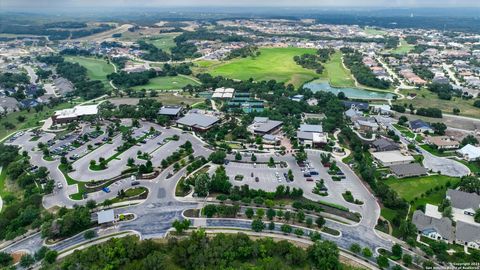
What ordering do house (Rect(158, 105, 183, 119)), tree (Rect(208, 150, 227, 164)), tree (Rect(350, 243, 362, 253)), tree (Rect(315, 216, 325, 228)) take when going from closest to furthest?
tree (Rect(350, 243, 362, 253))
tree (Rect(315, 216, 325, 228))
tree (Rect(208, 150, 227, 164))
house (Rect(158, 105, 183, 119))

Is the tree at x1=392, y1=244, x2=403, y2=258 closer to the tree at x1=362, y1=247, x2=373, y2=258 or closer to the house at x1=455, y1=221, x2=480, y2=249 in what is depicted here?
the tree at x1=362, y1=247, x2=373, y2=258

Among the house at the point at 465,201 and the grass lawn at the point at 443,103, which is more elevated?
the grass lawn at the point at 443,103

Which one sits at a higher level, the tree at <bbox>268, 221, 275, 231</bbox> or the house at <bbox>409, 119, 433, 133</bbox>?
the house at <bbox>409, 119, 433, 133</bbox>

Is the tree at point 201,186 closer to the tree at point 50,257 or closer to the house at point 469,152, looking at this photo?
the tree at point 50,257

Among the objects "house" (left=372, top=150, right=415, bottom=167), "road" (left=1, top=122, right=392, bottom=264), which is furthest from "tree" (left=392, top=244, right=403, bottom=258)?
"house" (left=372, top=150, right=415, bottom=167)

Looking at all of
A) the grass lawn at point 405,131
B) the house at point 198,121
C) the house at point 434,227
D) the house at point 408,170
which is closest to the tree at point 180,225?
the house at point 434,227

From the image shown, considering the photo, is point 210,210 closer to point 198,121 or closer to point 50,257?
point 50,257

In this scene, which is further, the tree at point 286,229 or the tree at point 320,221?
the tree at point 320,221
